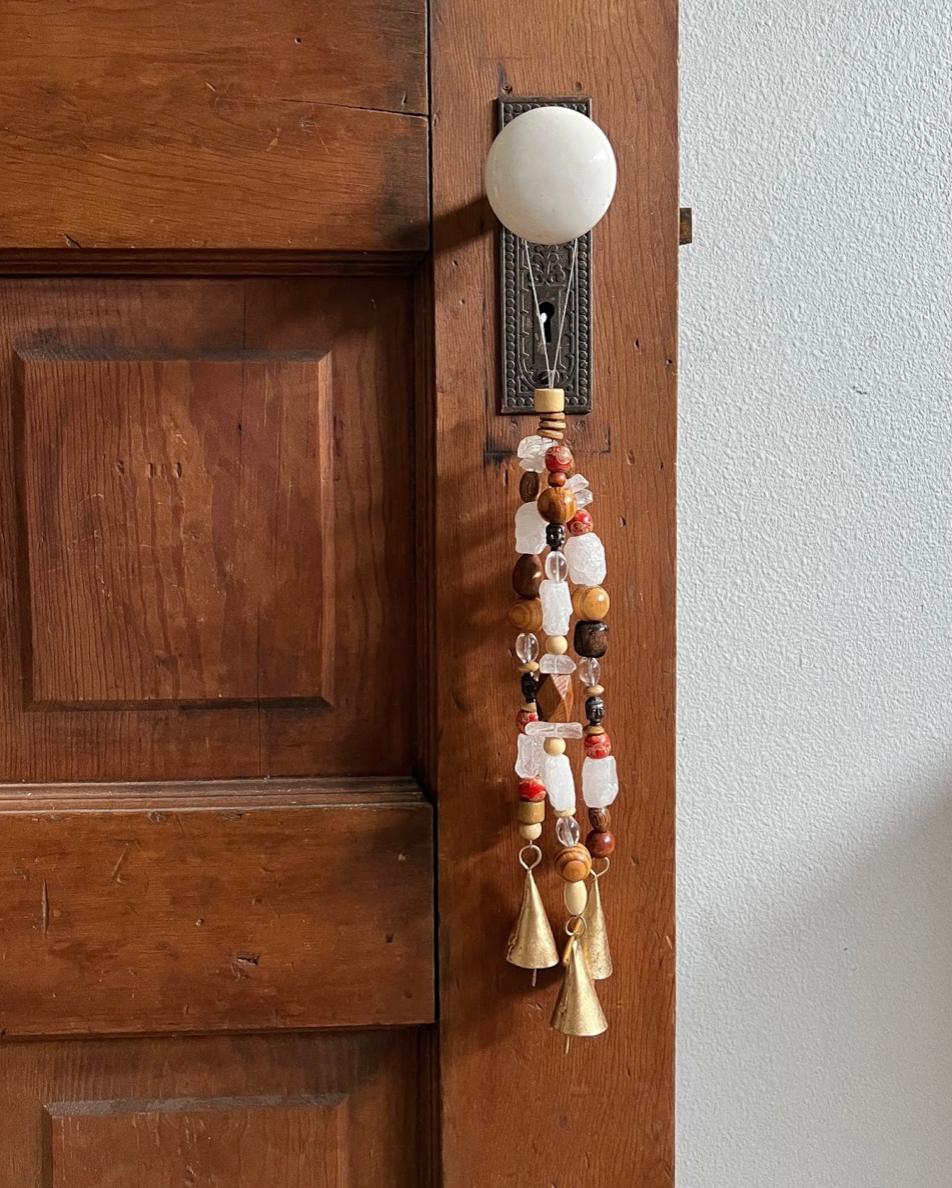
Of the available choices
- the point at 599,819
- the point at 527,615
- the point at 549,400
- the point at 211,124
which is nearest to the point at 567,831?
the point at 599,819

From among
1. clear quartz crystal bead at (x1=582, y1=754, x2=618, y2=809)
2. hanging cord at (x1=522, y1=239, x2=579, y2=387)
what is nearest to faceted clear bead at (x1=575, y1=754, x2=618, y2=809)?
clear quartz crystal bead at (x1=582, y1=754, x2=618, y2=809)

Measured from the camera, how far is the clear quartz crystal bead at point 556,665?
529 mm

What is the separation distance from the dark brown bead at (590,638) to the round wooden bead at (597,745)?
0.04m

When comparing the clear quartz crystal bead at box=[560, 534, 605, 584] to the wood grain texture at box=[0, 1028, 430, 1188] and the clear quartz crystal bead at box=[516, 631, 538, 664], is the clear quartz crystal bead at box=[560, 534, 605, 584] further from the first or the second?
the wood grain texture at box=[0, 1028, 430, 1188]

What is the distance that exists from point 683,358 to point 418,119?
260 mm

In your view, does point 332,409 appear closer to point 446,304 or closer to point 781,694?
point 446,304

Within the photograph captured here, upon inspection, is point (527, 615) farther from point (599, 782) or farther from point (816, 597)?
point (816, 597)

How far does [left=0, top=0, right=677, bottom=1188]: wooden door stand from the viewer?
528 mm

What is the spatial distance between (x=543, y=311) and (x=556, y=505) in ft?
0.37

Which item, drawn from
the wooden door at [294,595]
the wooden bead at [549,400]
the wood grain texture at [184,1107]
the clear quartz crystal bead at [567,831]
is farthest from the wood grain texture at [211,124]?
the wood grain texture at [184,1107]

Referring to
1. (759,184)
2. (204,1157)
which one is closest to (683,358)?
(759,184)

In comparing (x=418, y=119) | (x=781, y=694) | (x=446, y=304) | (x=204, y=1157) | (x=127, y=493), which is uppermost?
(x=418, y=119)

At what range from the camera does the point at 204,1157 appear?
568 millimetres

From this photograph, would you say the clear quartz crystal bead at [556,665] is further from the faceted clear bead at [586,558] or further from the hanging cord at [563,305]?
the hanging cord at [563,305]
